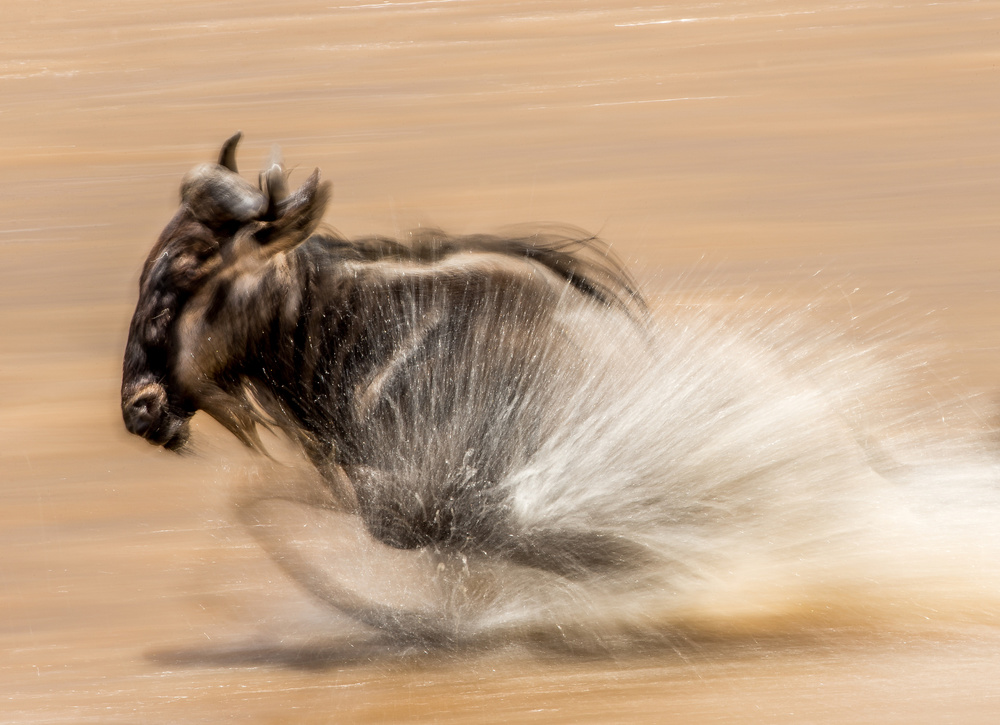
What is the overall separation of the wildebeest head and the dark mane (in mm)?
52

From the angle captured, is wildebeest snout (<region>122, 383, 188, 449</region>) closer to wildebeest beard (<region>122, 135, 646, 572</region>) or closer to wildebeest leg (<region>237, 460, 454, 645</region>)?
wildebeest beard (<region>122, 135, 646, 572</region>)

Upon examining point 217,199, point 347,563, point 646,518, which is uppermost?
point 217,199

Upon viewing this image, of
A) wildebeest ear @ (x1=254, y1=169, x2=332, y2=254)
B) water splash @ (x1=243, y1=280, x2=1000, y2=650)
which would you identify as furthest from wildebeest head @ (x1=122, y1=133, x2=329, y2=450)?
water splash @ (x1=243, y1=280, x2=1000, y2=650)

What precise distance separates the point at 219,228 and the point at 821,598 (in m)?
0.54

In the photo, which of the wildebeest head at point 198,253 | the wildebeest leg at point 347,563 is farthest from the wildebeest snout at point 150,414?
the wildebeest leg at point 347,563

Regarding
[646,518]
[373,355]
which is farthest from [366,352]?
[646,518]

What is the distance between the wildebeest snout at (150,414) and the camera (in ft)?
2.36

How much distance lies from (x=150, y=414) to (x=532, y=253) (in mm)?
328

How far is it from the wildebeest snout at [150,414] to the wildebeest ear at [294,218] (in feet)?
0.48

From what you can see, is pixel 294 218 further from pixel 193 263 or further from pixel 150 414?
pixel 150 414

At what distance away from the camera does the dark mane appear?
0.75 meters

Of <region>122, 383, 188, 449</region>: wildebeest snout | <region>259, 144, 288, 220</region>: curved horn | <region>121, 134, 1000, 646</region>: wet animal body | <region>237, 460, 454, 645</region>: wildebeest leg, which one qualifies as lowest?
<region>237, 460, 454, 645</region>: wildebeest leg

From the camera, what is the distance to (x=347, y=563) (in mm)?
787

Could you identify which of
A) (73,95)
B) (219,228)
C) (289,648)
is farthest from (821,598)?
(73,95)
